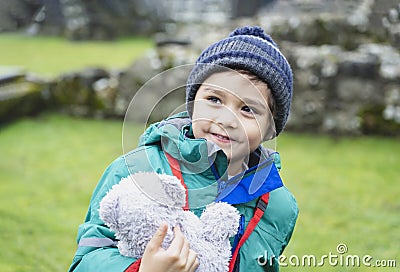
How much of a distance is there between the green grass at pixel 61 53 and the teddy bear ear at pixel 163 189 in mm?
7392

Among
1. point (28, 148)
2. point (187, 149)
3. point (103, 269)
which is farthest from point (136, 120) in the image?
point (28, 148)

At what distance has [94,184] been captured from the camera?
425 cm

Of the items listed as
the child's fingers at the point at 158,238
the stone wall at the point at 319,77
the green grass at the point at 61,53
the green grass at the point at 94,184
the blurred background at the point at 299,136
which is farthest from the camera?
the green grass at the point at 61,53

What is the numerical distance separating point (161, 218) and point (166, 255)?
8 centimetres

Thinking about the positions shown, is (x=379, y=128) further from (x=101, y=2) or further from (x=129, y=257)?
(x=101, y=2)

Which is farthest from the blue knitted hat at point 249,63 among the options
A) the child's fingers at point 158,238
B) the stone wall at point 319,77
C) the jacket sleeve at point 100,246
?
the stone wall at point 319,77

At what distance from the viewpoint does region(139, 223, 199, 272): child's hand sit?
3.93 ft

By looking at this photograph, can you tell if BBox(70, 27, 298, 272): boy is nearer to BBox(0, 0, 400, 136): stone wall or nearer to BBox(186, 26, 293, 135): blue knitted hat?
BBox(186, 26, 293, 135): blue knitted hat

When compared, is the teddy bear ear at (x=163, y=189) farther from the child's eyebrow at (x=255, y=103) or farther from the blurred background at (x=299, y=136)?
the blurred background at (x=299, y=136)

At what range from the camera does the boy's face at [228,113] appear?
1.35m
